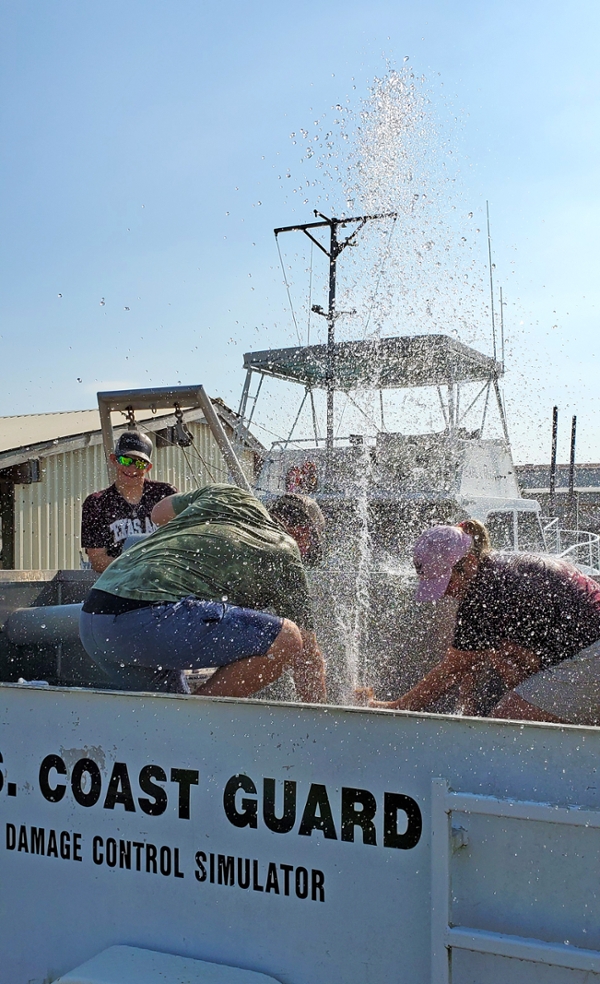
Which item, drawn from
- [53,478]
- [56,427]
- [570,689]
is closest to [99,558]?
[570,689]

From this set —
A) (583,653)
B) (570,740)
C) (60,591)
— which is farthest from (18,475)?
(570,740)

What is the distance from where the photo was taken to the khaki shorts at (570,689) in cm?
292

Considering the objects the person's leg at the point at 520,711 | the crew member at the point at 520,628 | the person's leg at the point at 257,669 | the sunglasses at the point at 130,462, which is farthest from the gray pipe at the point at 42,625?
the person's leg at the point at 520,711

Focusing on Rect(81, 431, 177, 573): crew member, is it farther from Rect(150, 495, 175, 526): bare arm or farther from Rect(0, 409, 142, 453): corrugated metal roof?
Rect(0, 409, 142, 453): corrugated metal roof

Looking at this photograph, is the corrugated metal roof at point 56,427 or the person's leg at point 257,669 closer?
the person's leg at point 257,669

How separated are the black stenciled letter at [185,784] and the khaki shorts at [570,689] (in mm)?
1243

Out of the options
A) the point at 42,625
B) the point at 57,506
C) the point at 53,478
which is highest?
the point at 53,478

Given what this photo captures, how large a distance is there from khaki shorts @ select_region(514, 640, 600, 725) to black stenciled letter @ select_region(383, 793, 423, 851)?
1.10 meters

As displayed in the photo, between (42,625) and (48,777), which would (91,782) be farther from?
(42,625)

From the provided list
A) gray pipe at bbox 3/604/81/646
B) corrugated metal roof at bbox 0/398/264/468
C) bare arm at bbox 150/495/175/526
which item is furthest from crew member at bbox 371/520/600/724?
corrugated metal roof at bbox 0/398/264/468

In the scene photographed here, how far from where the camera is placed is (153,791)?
7.31 ft

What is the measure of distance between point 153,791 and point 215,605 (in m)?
0.79

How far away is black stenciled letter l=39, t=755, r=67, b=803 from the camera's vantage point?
2352mm

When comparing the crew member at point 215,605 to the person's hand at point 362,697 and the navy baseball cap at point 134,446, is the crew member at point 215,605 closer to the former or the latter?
the person's hand at point 362,697
